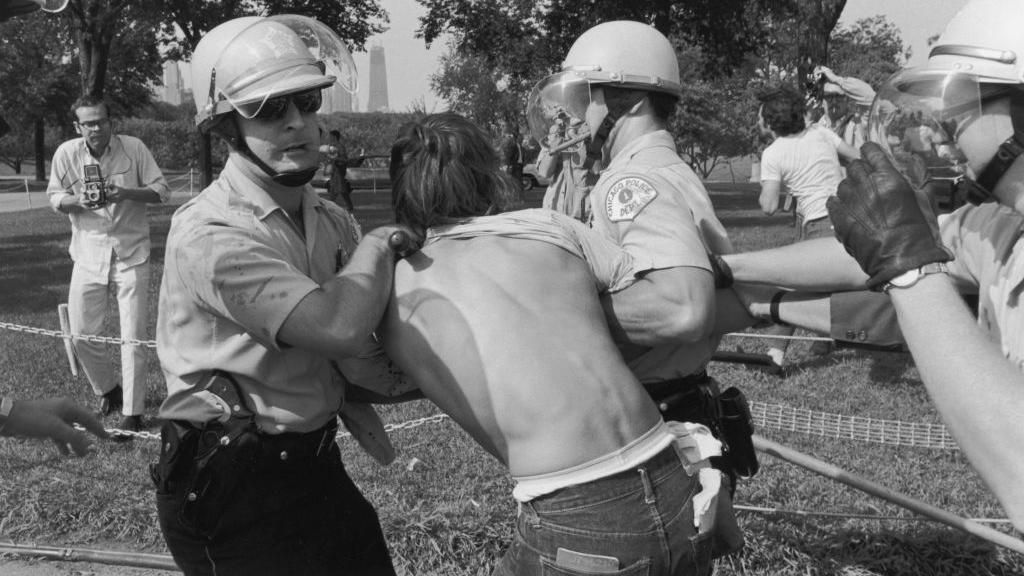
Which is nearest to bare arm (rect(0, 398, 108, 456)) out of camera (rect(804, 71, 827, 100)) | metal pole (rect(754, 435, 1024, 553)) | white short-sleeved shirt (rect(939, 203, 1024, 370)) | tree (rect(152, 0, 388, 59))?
white short-sleeved shirt (rect(939, 203, 1024, 370))

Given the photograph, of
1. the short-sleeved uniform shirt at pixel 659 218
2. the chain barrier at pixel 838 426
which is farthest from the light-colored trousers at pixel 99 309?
the short-sleeved uniform shirt at pixel 659 218

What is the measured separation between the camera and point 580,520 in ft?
7.22

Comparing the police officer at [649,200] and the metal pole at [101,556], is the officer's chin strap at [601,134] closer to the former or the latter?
the police officer at [649,200]

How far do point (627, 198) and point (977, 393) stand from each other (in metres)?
1.31

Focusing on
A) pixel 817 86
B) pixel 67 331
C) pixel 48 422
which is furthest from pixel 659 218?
pixel 817 86

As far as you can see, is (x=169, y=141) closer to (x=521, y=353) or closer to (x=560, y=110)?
(x=560, y=110)

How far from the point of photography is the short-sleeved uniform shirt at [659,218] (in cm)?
252

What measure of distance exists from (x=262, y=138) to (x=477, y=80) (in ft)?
158

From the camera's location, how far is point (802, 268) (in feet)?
9.02

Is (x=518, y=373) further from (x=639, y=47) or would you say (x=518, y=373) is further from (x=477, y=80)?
(x=477, y=80)

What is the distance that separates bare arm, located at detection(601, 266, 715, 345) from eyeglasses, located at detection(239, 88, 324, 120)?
99 centimetres

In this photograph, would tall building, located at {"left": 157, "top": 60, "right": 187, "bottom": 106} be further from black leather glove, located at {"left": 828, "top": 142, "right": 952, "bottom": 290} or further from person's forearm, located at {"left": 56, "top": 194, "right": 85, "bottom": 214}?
black leather glove, located at {"left": 828, "top": 142, "right": 952, "bottom": 290}

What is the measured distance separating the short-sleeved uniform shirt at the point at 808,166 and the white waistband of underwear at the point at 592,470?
587 cm

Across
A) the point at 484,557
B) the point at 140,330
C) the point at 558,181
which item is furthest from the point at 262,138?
the point at 558,181
